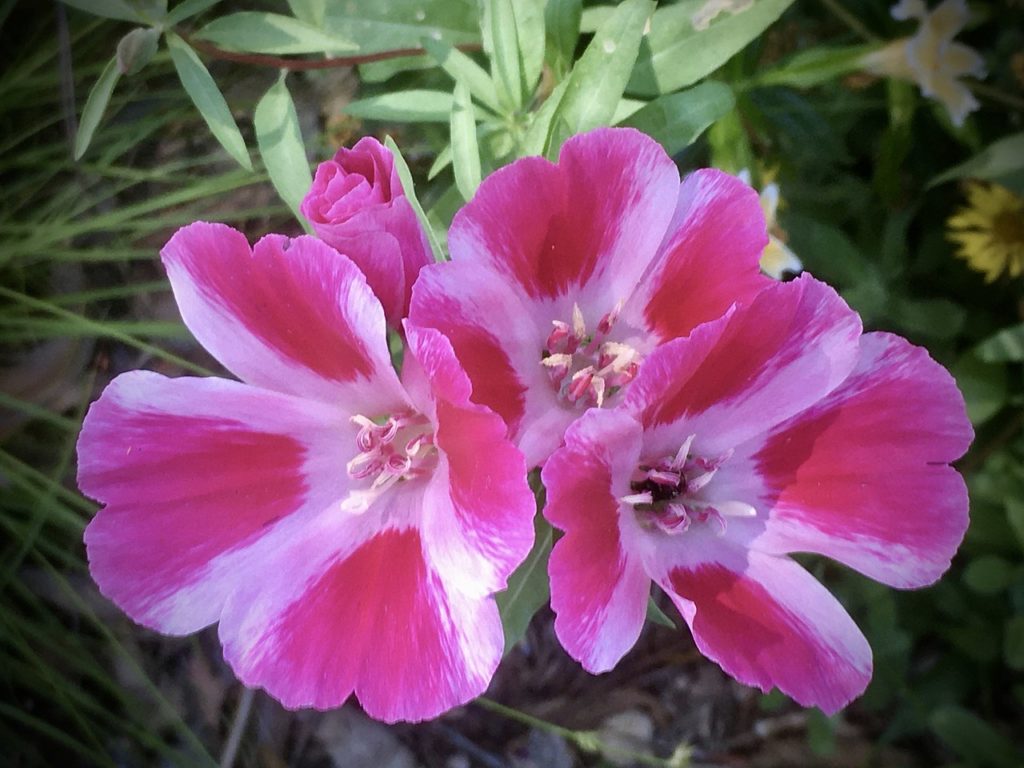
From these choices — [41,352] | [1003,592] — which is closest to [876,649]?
[1003,592]

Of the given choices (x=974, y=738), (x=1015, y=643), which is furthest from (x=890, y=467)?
(x=974, y=738)

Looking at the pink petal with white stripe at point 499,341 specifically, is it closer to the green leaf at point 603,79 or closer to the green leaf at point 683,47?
the green leaf at point 603,79

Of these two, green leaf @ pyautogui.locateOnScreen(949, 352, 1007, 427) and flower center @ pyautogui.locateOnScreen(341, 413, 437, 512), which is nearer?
flower center @ pyautogui.locateOnScreen(341, 413, 437, 512)

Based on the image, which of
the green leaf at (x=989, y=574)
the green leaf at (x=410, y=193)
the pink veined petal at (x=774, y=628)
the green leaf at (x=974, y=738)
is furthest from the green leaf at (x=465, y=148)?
the green leaf at (x=974, y=738)

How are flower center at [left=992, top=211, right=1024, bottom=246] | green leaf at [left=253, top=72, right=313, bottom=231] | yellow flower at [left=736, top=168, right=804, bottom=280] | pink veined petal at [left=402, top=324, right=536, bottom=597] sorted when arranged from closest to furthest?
pink veined petal at [left=402, top=324, right=536, bottom=597]
green leaf at [left=253, top=72, right=313, bottom=231]
yellow flower at [left=736, top=168, right=804, bottom=280]
flower center at [left=992, top=211, right=1024, bottom=246]

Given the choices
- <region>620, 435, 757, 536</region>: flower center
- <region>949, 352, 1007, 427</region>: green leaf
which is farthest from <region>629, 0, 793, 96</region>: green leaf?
<region>949, 352, 1007, 427</region>: green leaf

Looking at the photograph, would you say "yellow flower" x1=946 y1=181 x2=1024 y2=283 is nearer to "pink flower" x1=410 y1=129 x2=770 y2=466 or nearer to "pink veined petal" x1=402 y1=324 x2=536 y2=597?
"pink flower" x1=410 y1=129 x2=770 y2=466

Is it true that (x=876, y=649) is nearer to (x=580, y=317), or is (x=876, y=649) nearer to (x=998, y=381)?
(x=998, y=381)
